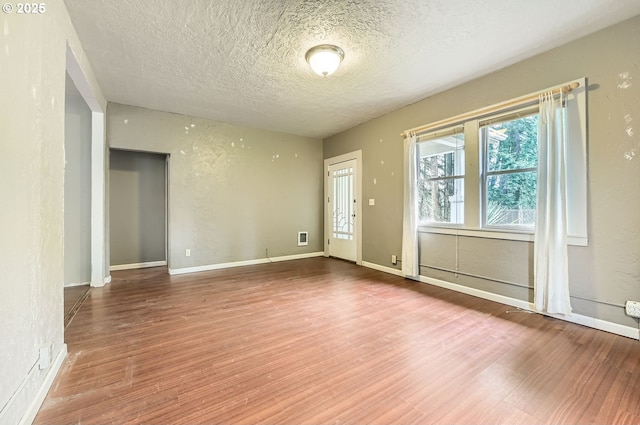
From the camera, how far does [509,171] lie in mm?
3109

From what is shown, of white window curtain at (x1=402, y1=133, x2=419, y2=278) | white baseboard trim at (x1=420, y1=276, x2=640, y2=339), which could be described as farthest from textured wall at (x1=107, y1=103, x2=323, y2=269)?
white baseboard trim at (x1=420, y1=276, x2=640, y2=339)

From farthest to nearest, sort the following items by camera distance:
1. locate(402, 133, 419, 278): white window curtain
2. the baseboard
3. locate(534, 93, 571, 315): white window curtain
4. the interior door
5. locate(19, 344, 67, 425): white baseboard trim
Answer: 1. the baseboard
2. the interior door
3. locate(402, 133, 419, 278): white window curtain
4. locate(534, 93, 571, 315): white window curtain
5. locate(19, 344, 67, 425): white baseboard trim

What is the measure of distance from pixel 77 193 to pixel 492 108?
5529 mm

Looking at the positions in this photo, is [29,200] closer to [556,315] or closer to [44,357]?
[44,357]

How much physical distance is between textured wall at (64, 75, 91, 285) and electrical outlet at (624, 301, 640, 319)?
6.13m

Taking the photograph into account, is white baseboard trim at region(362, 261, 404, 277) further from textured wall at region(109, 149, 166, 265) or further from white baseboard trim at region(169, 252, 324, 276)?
textured wall at region(109, 149, 166, 265)

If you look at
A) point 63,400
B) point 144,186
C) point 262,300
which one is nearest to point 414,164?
point 262,300

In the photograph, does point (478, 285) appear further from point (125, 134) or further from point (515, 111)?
point (125, 134)

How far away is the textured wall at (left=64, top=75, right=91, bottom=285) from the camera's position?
12.1ft

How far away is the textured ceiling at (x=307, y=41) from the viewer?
2.15 meters

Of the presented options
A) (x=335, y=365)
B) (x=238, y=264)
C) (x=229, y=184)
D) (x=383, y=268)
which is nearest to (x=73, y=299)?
(x=238, y=264)

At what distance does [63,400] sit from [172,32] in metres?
2.86

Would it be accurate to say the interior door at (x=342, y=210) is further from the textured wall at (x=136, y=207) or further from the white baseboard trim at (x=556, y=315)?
the textured wall at (x=136, y=207)

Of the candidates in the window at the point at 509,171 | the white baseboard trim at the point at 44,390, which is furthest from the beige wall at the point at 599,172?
the white baseboard trim at the point at 44,390
